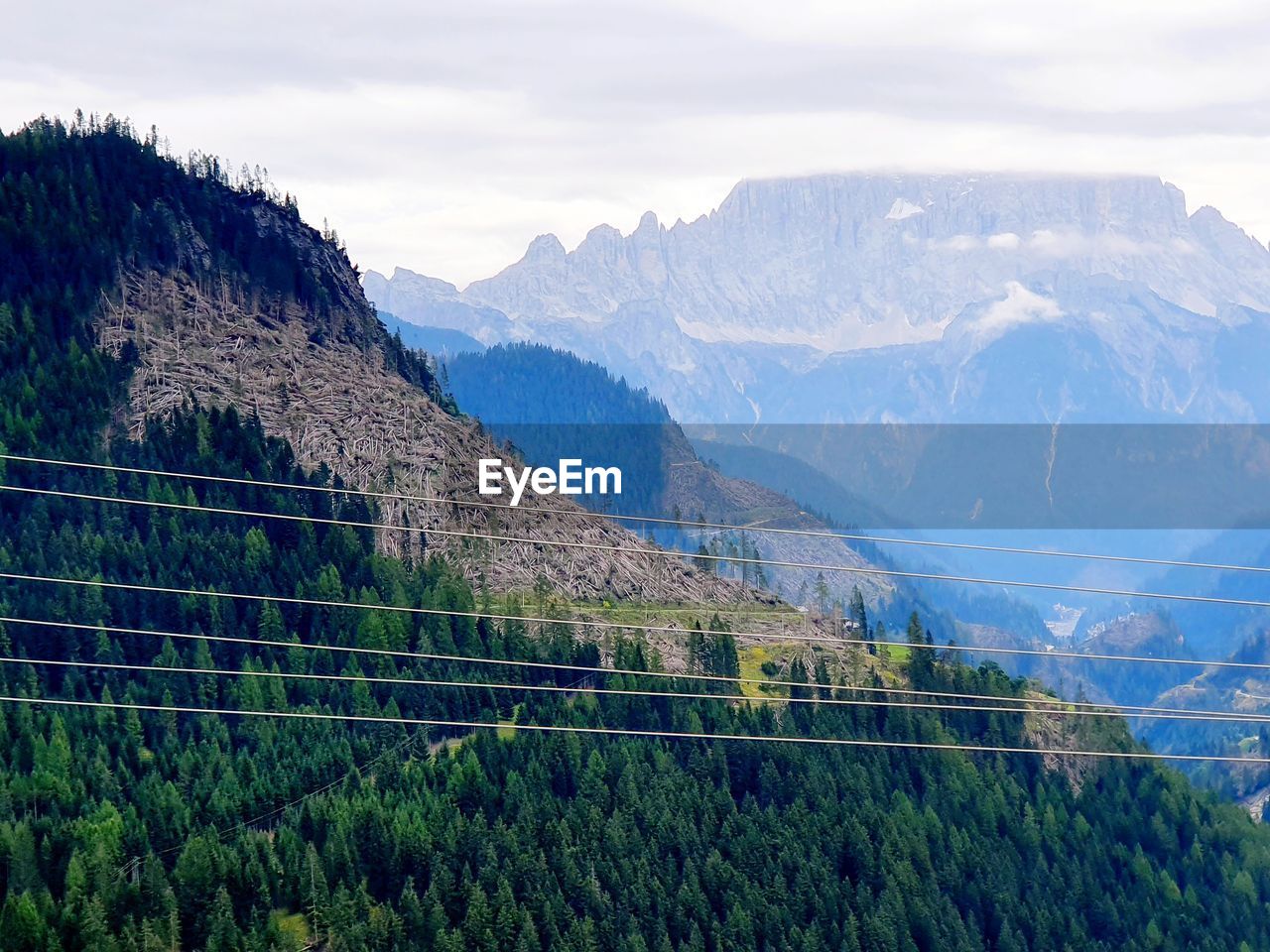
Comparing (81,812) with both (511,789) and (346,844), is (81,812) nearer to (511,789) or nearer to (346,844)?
(346,844)

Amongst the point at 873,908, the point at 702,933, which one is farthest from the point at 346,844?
the point at 873,908

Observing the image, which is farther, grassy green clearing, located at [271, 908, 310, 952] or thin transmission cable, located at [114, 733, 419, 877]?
thin transmission cable, located at [114, 733, 419, 877]

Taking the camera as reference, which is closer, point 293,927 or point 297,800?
point 293,927

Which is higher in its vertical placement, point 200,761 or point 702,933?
point 200,761

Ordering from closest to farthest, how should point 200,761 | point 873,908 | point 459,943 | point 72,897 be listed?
point 72,897 < point 459,943 < point 200,761 < point 873,908

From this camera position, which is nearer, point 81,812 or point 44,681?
point 81,812

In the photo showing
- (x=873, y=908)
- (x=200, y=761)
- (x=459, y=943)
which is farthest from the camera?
(x=873, y=908)

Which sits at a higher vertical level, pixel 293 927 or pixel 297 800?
pixel 297 800

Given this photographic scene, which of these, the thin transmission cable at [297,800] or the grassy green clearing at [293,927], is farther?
the thin transmission cable at [297,800]

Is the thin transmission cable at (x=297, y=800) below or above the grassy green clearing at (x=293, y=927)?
above

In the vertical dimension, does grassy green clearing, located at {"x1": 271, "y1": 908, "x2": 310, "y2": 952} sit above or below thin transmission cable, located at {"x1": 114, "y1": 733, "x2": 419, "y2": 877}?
below
